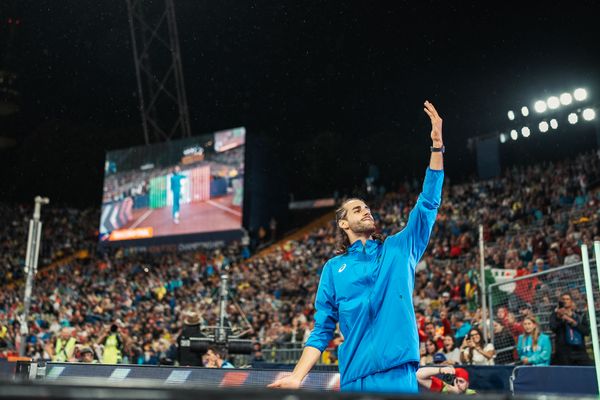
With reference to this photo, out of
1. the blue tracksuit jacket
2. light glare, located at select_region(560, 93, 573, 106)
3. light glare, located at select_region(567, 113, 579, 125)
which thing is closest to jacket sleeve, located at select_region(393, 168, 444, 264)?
the blue tracksuit jacket

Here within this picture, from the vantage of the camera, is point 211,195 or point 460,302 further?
point 211,195

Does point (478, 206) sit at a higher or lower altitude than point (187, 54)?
lower

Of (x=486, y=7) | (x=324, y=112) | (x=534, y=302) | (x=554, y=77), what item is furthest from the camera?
(x=324, y=112)

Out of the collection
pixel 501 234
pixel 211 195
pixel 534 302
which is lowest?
pixel 534 302

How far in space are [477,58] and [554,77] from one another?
3.66 metres

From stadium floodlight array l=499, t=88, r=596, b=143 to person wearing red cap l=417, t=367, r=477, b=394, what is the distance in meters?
17.5

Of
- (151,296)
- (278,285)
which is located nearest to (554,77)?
(278,285)

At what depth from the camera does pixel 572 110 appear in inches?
904

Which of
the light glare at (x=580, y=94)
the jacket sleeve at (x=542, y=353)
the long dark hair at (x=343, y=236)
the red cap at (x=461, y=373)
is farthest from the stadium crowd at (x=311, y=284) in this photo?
the long dark hair at (x=343, y=236)

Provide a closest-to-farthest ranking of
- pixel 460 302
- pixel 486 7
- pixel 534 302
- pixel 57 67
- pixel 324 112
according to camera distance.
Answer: pixel 534 302 → pixel 460 302 → pixel 486 7 → pixel 57 67 → pixel 324 112

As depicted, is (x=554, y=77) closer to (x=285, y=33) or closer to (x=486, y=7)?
(x=486, y=7)

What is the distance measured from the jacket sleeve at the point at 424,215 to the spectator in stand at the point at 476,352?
6.66 metres

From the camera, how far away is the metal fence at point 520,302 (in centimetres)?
1142

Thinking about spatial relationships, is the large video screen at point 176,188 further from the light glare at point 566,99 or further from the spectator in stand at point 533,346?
the spectator in stand at point 533,346
